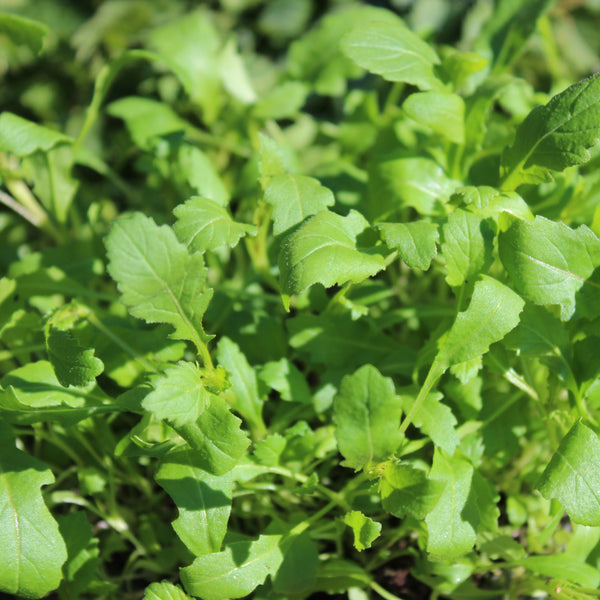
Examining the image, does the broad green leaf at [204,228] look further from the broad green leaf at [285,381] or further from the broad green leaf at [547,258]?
the broad green leaf at [547,258]

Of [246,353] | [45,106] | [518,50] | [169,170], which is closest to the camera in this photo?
[246,353]

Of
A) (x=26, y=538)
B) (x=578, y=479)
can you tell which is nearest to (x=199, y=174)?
(x=26, y=538)

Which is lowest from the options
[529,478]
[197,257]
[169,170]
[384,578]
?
[384,578]

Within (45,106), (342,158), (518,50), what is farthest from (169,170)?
(518,50)

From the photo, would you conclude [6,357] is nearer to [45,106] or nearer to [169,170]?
[169,170]

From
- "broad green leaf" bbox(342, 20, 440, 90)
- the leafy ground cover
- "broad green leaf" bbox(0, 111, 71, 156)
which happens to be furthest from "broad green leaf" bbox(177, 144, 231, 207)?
"broad green leaf" bbox(342, 20, 440, 90)

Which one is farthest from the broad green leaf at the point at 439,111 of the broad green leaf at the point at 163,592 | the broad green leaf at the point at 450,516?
the broad green leaf at the point at 163,592

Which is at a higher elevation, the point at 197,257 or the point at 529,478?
the point at 197,257

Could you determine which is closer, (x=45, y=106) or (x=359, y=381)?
(x=359, y=381)
